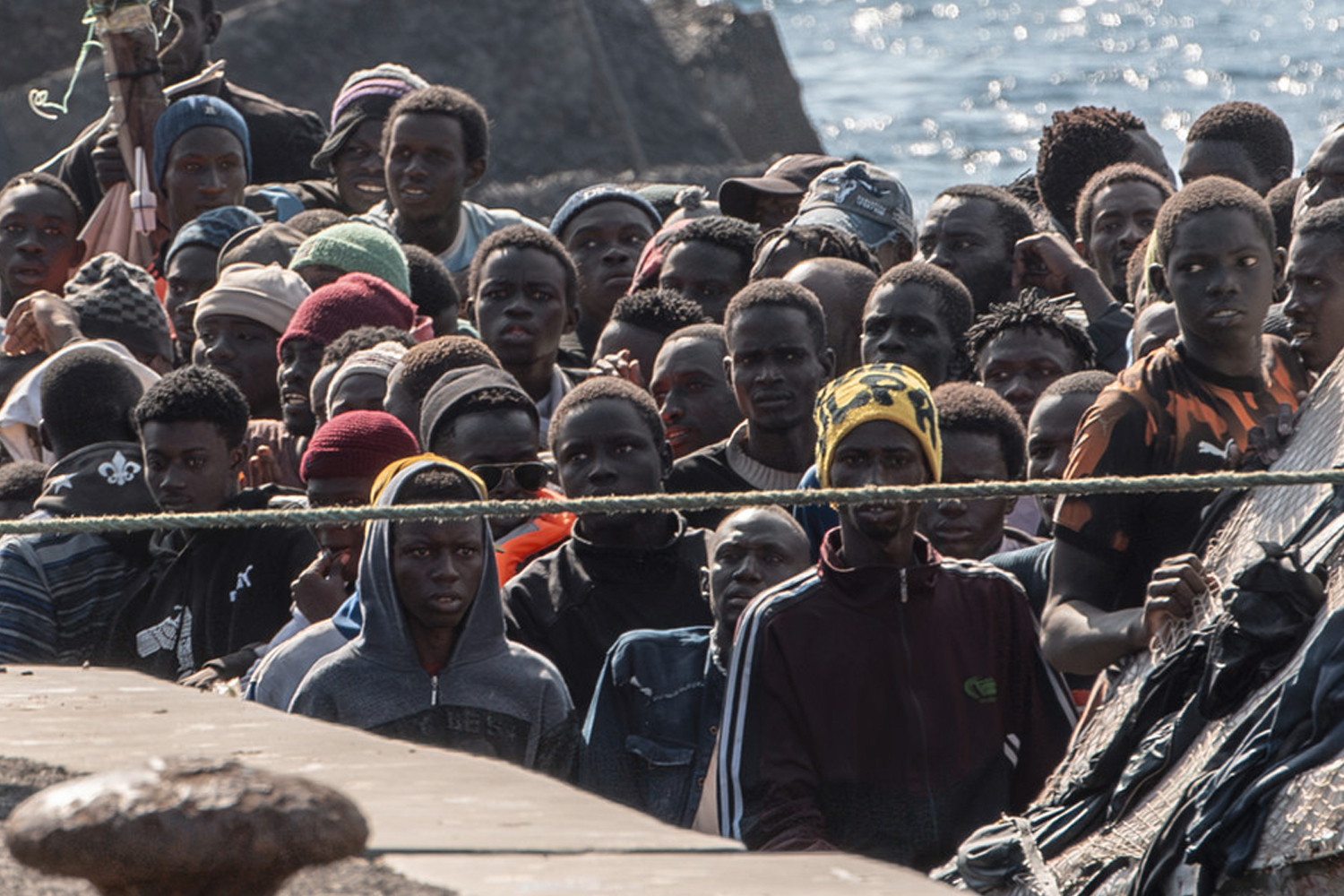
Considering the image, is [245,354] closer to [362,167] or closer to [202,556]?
[202,556]

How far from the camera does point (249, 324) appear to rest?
245 inches

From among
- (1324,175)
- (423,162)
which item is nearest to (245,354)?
(423,162)

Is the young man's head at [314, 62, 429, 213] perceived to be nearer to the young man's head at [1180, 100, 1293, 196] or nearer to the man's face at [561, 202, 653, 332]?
the man's face at [561, 202, 653, 332]

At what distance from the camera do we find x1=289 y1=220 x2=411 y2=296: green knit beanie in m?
6.42

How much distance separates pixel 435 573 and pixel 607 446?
30.2 inches

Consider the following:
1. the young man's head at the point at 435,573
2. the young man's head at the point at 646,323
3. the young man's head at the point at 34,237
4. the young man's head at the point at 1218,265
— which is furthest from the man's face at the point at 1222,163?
the young man's head at the point at 34,237

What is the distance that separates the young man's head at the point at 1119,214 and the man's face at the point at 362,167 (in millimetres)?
2680

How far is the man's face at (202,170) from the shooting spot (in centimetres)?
748

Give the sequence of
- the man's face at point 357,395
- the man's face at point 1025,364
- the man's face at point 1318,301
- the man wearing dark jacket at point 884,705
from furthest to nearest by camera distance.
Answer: the man's face at point 1025,364 < the man's face at point 357,395 < the man's face at point 1318,301 < the man wearing dark jacket at point 884,705

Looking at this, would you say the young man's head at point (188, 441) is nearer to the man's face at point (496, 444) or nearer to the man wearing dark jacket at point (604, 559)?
the man's face at point (496, 444)

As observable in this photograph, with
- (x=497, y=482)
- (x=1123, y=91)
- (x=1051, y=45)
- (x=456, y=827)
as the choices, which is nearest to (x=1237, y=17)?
(x=1051, y=45)

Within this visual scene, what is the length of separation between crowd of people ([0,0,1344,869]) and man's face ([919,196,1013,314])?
1cm

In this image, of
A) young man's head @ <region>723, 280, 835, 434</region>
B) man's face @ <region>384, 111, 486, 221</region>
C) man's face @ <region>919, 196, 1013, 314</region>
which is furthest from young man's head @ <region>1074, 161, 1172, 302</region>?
man's face @ <region>384, 111, 486, 221</region>

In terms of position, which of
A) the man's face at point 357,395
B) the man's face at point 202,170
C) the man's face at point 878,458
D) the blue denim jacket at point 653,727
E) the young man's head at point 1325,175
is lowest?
the blue denim jacket at point 653,727
